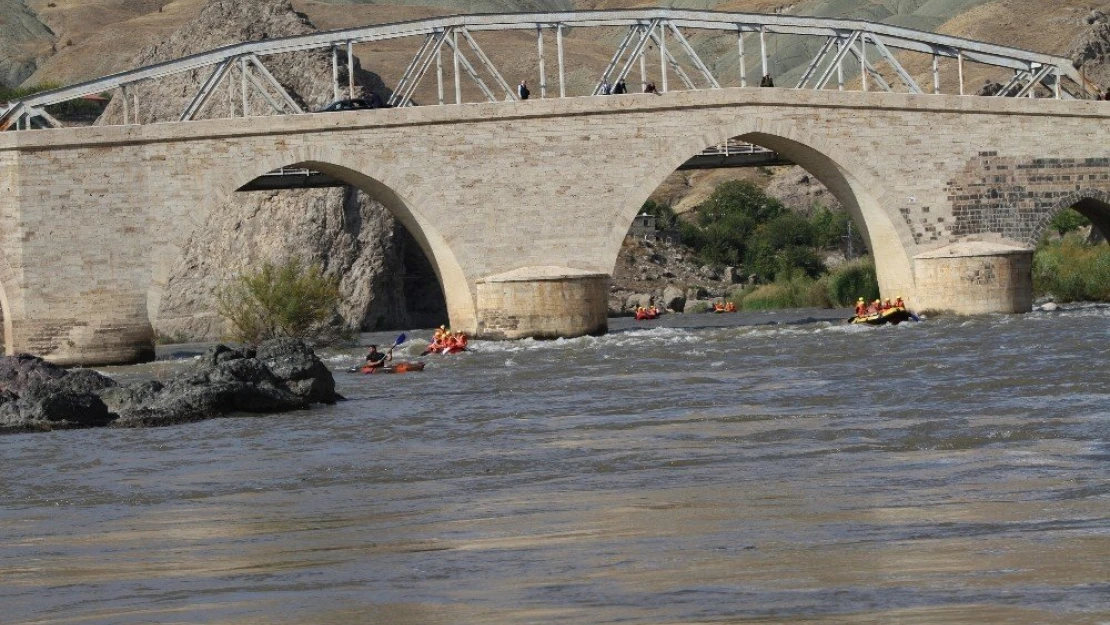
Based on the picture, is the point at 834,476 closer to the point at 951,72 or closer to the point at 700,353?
the point at 700,353

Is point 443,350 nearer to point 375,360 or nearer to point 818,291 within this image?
point 375,360

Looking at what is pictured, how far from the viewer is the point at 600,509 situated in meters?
11.9

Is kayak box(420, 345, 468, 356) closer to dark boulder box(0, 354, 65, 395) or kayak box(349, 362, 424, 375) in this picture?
kayak box(349, 362, 424, 375)

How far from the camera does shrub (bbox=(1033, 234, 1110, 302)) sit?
46219mm

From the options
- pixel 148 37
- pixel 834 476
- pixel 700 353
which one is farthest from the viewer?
pixel 148 37

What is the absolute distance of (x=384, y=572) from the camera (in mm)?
9805

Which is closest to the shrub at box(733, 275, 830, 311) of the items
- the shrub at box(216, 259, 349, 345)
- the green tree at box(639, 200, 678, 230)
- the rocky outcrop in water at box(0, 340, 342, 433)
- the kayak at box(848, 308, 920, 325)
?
the green tree at box(639, 200, 678, 230)

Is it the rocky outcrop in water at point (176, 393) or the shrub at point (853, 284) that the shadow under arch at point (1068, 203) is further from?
the rocky outcrop in water at point (176, 393)

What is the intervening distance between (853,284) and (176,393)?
36.0m

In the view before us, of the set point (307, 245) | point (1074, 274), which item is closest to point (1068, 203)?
point (1074, 274)

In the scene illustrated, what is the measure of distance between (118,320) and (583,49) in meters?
74.8

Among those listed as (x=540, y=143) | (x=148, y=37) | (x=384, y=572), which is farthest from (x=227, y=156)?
(x=148, y=37)

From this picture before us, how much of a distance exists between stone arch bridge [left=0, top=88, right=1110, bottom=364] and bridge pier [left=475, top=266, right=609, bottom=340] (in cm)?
4

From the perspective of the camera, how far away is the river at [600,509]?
877 cm
